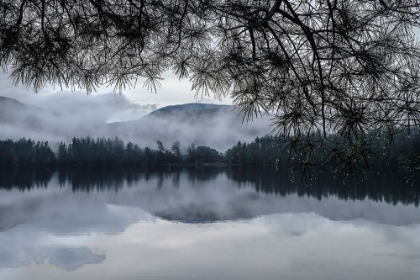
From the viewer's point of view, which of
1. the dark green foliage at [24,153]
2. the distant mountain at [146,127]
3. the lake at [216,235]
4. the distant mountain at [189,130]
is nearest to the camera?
the lake at [216,235]

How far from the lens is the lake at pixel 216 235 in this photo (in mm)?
9383

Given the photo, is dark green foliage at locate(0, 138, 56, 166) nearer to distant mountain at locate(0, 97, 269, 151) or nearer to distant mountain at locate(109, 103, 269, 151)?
distant mountain at locate(0, 97, 269, 151)

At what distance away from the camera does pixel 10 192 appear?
23.9 metres

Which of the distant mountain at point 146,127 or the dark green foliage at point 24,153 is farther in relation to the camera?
the distant mountain at point 146,127

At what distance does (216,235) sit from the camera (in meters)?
13.2

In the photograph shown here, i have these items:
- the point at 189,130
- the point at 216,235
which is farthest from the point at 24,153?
the point at 189,130

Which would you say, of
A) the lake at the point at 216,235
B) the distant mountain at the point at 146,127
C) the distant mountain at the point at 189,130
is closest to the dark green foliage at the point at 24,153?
the lake at the point at 216,235

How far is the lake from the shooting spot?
938 centimetres

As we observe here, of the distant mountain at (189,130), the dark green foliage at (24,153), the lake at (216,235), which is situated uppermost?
the distant mountain at (189,130)

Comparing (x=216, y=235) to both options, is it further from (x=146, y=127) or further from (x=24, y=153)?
(x=146, y=127)

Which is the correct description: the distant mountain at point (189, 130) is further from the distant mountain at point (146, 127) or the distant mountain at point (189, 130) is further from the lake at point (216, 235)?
the lake at point (216, 235)

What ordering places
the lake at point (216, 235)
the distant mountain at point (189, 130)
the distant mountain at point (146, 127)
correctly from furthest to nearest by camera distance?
1. the distant mountain at point (189, 130)
2. the distant mountain at point (146, 127)
3. the lake at point (216, 235)

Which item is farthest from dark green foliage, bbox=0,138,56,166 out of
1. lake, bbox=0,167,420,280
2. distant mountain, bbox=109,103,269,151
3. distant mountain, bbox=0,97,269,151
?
distant mountain, bbox=109,103,269,151

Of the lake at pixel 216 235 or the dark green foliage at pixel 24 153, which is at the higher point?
the dark green foliage at pixel 24 153
